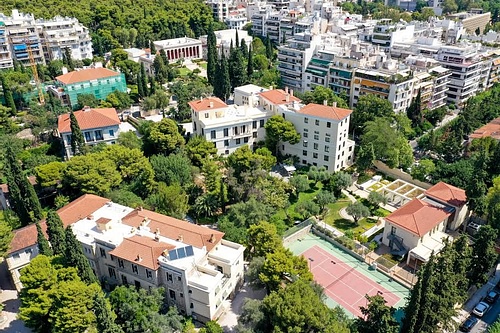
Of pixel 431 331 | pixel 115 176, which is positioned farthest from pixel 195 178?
pixel 431 331

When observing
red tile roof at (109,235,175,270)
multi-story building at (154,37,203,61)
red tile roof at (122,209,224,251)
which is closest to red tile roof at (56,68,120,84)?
multi-story building at (154,37,203,61)

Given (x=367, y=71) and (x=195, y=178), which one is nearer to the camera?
(x=195, y=178)

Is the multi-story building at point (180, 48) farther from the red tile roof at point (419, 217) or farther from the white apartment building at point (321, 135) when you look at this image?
the red tile roof at point (419, 217)

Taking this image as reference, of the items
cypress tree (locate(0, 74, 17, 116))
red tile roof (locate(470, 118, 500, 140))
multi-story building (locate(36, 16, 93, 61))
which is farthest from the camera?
multi-story building (locate(36, 16, 93, 61))

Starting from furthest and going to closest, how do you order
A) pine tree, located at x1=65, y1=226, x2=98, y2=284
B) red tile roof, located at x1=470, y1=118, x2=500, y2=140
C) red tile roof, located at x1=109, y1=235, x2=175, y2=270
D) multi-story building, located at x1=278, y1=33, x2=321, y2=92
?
multi-story building, located at x1=278, y1=33, x2=321, y2=92 → red tile roof, located at x1=470, y1=118, x2=500, y2=140 → red tile roof, located at x1=109, y1=235, x2=175, y2=270 → pine tree, located at x1=65, y1=226, x2=98, y2=284

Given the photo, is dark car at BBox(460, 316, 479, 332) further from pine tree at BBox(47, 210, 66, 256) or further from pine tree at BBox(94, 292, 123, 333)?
pine tree at BBox(47, 210, 66, 256)

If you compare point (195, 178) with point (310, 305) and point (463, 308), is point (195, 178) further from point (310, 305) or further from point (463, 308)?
point (463, 308)
